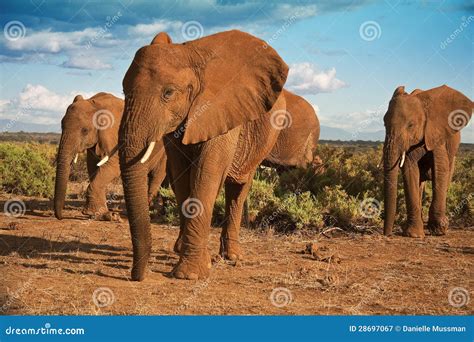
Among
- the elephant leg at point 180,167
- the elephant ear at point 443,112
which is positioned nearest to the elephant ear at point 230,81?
A: the elephant leg at point 180,167

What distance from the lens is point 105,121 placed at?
48.7ft

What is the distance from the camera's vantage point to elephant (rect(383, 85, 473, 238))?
12.4 meters

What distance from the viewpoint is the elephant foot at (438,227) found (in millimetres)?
12766

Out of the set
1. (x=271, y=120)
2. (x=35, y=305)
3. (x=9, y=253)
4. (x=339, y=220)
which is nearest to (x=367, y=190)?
(x=339, y=220)

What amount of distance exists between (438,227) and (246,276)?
5.79 metres

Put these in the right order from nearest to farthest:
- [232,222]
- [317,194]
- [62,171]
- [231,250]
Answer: [231,250] → [232,222] → [62,171] → [317,194]

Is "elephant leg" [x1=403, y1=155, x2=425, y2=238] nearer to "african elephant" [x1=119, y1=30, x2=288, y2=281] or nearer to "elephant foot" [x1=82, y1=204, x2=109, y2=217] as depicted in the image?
"african elephant" [x1=119, y1=30, x2=288, y2=281]

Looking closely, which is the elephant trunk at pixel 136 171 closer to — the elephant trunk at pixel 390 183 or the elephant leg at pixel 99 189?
the elephant trunk at pixel 390 183

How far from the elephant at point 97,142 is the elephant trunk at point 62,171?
2 centimetres

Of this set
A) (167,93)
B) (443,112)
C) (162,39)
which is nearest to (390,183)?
(443,112)

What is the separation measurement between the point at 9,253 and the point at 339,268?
4.76 meters

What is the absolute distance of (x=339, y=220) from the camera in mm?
13211

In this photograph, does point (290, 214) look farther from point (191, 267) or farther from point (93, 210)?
point (191, 267)

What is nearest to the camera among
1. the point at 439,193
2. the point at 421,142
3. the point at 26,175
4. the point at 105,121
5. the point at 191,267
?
the point at 191,267
